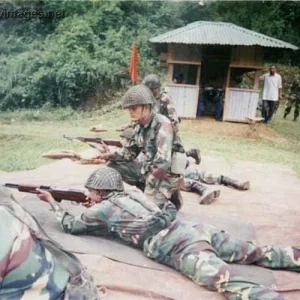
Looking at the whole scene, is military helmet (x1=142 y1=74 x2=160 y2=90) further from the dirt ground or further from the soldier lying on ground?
the dirt ground

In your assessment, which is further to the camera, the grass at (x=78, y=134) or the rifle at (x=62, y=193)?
the grass at (x=78, y=134)

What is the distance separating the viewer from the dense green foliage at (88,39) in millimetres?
4613

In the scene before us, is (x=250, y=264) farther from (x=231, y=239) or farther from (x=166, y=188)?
(x=166, y=188)

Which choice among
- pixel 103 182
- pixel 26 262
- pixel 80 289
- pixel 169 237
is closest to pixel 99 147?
pixel 103 182

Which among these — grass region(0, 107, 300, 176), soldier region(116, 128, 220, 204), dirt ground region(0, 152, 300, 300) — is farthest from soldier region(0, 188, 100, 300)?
grass region(0, 107, 300, 176)

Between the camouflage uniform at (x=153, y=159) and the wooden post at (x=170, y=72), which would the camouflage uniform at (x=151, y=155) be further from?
the wooden post at (x=170, y=72)

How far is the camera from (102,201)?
279cm

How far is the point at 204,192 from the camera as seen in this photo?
14.1ft

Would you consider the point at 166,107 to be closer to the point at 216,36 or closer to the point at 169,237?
the point at 216,36

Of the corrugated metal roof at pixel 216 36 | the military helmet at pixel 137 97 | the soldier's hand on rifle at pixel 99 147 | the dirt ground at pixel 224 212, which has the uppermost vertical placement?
the corrugated metal roof at pixel 216 36

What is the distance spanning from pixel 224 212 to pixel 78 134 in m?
1.90

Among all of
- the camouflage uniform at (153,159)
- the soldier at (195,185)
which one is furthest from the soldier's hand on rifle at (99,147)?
the camouflage uniform at (153,159)

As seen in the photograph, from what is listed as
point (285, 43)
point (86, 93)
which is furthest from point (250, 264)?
point (285, 43)

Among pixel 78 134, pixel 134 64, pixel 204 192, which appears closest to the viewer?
pixel 204 192
